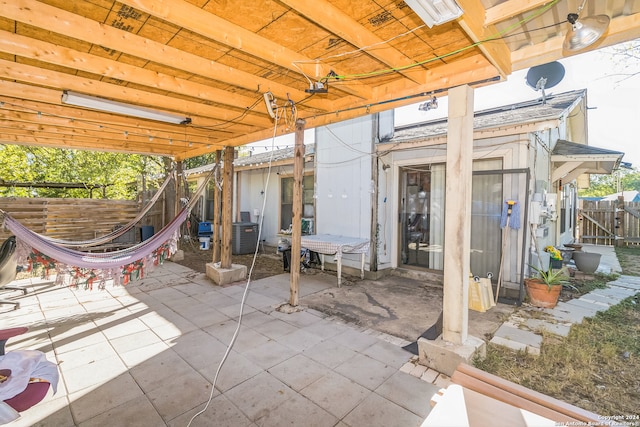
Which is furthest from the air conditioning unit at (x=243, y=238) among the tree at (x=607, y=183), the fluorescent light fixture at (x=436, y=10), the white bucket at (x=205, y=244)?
the tree at (x=607, y=183)

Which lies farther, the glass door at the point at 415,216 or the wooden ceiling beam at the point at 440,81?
the glass door at the point at 415,216

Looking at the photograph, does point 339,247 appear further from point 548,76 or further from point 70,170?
point 70,170

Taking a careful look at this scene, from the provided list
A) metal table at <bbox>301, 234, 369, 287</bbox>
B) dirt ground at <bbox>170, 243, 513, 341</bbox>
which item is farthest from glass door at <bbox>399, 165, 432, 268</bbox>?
metal table at <bbox>301, 234, 369, 287</bbox>

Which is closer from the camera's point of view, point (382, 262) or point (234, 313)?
point (234, 313)

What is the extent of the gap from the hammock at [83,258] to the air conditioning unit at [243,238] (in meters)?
3.68

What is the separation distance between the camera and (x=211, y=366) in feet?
8.41

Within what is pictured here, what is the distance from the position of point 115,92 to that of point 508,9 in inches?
138

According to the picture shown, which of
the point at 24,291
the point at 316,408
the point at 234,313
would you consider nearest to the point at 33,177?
the point at 24,291

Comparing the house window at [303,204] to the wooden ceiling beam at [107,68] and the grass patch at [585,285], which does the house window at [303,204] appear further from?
the grass patch at [585,285]

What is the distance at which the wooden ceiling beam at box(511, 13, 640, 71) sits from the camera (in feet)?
6.35

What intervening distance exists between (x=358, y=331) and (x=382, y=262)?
2536 mm

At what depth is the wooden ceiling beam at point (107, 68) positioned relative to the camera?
2.16 metres

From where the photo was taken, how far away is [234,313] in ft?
12.4

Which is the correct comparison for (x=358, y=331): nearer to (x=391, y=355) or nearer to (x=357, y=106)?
(x=391, y=355)
